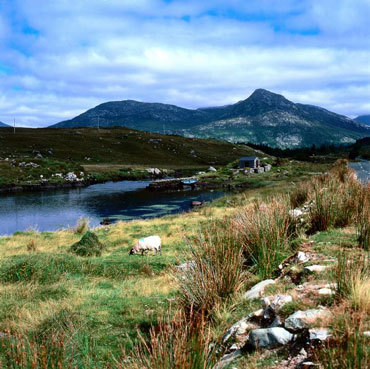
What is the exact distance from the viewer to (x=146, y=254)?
15320 mm

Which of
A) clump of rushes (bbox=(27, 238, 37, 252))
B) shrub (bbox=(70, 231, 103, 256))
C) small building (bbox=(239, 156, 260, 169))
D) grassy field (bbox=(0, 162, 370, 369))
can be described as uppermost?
small building (bbox=(239, 156, 260, 169))

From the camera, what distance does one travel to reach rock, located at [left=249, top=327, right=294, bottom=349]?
450 cm

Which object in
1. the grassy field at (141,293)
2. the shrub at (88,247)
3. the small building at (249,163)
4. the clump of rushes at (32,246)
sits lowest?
the clump of rushes at (32,246)

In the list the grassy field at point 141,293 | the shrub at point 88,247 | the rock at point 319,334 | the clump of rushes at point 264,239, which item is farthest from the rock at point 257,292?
the shrub at point 88,247

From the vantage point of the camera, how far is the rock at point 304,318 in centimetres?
451

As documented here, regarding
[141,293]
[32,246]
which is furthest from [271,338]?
[32,246]

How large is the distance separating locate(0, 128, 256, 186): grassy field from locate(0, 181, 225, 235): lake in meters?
14.6

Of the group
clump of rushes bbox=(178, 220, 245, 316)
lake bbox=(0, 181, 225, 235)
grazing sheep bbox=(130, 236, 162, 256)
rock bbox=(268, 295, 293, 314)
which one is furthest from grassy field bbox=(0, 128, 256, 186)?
rock bbox=(268, 295, 293, 314)

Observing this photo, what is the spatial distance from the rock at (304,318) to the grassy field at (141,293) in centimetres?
28

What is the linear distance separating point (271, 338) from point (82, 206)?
42649 mm

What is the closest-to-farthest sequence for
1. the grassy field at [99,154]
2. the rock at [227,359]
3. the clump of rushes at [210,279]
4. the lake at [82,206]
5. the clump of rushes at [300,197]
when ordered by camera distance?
the rock at [227,359] → the clump of rushes at [210,279] → the clump of rushes at [300,197] → the lake at [82,206] → the grassy field at [99,154]

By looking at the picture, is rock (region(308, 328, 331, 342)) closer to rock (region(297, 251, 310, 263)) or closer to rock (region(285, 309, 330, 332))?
rock (region(285, 309, 330, 332))

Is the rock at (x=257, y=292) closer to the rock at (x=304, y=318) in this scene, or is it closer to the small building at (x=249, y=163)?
the rock at (x=304, y=318)

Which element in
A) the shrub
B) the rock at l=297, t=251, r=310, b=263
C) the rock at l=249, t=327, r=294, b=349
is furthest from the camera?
the shrub
